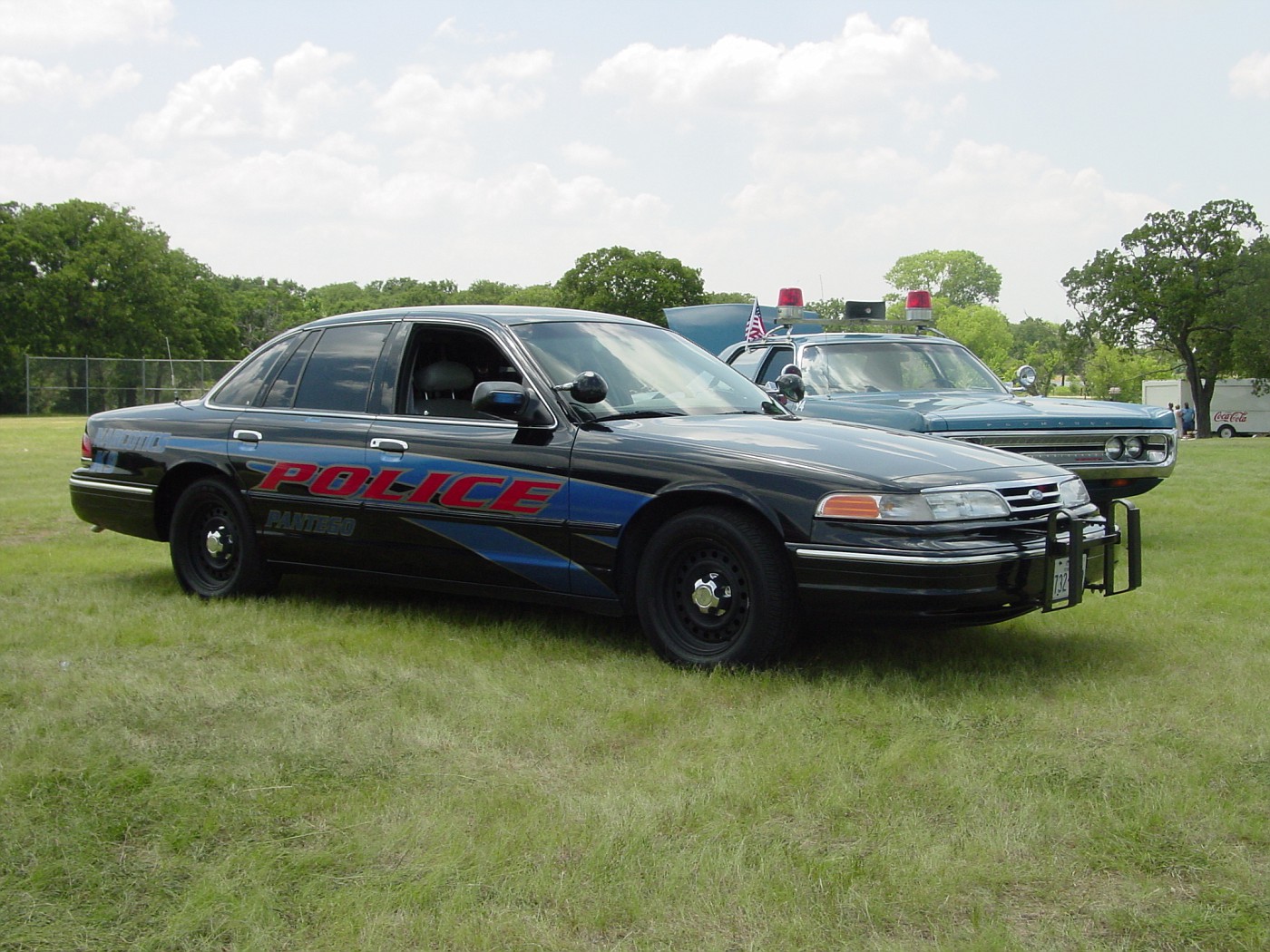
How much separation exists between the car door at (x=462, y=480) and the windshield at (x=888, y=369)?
13.3 feet

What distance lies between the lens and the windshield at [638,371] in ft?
20.2

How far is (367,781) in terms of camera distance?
3.98 meters

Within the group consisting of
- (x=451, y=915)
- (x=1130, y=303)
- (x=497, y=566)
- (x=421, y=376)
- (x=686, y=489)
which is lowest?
(x=451, y=915)

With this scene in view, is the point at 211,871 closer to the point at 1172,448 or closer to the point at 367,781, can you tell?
the point at 367,781

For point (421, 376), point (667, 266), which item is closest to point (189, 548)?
point (421, 376)

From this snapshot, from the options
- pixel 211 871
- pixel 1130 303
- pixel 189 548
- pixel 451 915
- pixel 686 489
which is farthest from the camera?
pixel 1130 303

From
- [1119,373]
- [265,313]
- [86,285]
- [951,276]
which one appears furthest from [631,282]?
[951,276]

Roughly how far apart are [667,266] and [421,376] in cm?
7430

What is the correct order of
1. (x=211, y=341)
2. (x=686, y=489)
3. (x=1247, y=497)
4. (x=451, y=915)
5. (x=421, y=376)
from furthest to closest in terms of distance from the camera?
1. (x=211, y=341)
2. (x=1247, y=497)
3. (x=421, y=376)
4. (x=686, y=489)
5. (x=451, y=915)

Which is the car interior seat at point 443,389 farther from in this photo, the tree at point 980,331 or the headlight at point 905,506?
the tree at point 980,331

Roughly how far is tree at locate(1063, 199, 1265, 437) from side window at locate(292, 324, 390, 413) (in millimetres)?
51504

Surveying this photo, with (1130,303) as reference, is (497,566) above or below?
below

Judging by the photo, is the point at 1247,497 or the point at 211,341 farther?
the point at 211,341

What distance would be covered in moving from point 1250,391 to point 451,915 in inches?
2453
